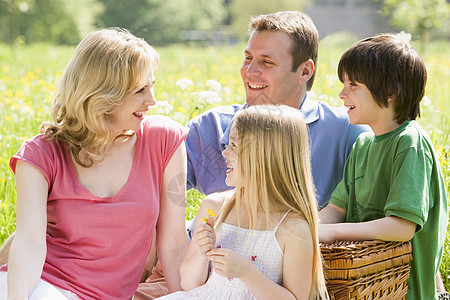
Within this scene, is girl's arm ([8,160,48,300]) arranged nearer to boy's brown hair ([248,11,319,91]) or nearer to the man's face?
the man's face

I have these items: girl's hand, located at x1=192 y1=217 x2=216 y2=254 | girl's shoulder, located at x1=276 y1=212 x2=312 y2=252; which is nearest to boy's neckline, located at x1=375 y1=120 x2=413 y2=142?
girl's shoulder, located at x1=276 y1=212 x2=312 y2=252

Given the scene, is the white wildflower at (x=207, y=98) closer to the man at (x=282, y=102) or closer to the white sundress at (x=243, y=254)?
the man at (x=282, y=102)

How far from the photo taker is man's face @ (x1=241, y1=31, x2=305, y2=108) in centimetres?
230

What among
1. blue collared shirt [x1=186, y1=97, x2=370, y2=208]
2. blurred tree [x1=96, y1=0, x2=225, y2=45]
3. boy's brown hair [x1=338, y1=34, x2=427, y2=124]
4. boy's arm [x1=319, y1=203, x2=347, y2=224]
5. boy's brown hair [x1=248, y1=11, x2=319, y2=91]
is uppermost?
blurred tree [x1=96, y1=0, x2=225, y2=45]

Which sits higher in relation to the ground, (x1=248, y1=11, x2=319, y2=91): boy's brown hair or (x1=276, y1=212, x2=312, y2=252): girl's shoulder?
(x1=248, y1=11, x2=319, y2=91): boy's brown hair

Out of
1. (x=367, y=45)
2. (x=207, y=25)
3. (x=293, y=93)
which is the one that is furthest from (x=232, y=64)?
(x=207, y=25)

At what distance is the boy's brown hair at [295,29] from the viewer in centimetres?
231

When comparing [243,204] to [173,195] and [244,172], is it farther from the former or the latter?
[173,195]

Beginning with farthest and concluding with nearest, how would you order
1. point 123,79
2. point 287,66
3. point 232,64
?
point 232,64 → point 287,66 → point 123,79

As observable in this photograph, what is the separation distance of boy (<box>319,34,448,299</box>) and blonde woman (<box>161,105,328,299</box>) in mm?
162

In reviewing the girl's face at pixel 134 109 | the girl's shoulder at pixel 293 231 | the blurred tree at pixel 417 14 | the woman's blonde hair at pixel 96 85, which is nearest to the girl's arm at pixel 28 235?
the woman's blonde hair at pixel 96 85

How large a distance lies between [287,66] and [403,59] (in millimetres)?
564

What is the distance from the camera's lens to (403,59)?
6.08ft

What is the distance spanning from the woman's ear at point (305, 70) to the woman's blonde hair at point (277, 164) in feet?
2.42
